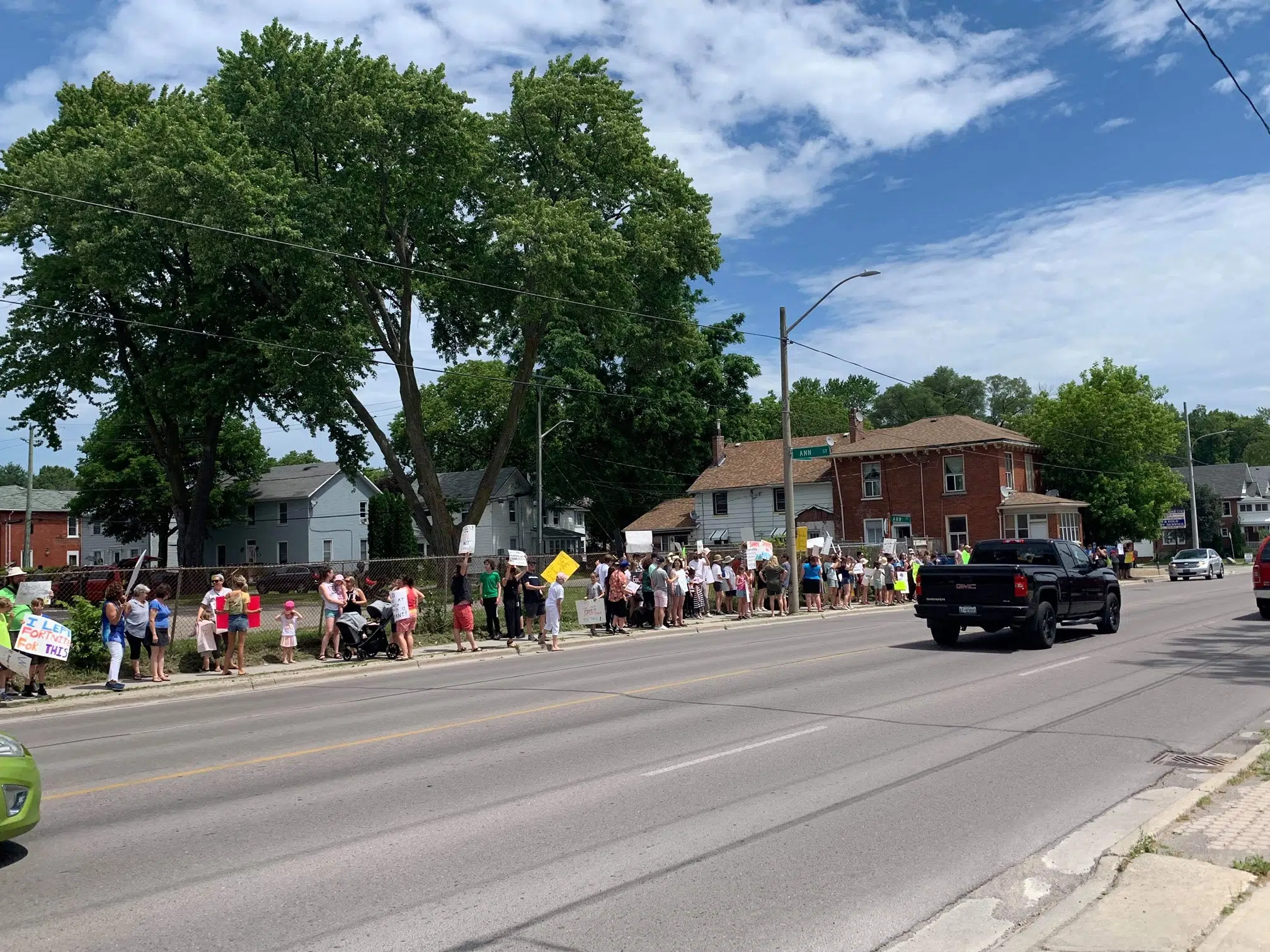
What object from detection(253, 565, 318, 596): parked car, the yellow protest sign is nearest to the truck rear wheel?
the yellow protest sign

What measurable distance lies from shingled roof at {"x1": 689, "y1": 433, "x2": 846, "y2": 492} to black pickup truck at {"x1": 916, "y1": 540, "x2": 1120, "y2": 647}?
36.2 meters

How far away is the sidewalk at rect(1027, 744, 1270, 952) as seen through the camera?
16.0ft

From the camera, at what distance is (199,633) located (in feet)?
60.5

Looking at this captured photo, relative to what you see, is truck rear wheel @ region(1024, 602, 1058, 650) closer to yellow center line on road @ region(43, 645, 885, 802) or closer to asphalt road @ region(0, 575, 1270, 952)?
asphalt road @ region(0, 575, 1270, 952)

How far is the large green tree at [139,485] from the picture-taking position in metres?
67.0

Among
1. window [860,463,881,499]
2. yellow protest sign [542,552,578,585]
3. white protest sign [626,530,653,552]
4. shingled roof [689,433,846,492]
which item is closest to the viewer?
yellow protest sign [542,552,578,585]

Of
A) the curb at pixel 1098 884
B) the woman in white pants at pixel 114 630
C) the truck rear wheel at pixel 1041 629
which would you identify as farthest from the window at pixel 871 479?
the curb at pixel 1098 884

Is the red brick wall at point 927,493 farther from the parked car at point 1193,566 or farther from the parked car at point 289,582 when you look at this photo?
the parked car at point 289,582

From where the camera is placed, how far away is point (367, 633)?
2075 cm

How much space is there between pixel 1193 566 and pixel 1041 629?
36802 millimetres

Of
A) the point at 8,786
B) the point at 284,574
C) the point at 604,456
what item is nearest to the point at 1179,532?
the point at 604,456

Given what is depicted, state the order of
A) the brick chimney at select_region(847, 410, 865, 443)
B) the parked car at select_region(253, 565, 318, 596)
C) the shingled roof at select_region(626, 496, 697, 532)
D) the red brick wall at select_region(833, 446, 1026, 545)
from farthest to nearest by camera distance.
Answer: the shingled roof at select_region(626, 496, 697, 532) → the brick chimney at select_region(847, 410, 865, 443) → the red brick wall at select_region(833, 446, 1026, 545) → the parked car at select_region(253, 565, 318, 596)

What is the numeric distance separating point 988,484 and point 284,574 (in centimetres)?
3441

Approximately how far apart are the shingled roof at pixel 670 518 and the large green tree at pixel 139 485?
83.8 feet
